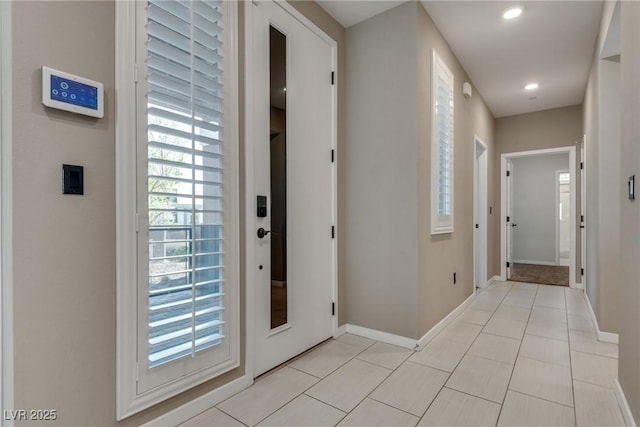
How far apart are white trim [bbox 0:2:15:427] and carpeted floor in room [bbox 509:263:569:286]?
6.04 metres

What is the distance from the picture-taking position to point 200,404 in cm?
172

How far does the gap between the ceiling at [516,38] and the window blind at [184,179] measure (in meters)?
1.38

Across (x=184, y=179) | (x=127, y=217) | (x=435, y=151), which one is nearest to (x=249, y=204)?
(x=184, y=179)

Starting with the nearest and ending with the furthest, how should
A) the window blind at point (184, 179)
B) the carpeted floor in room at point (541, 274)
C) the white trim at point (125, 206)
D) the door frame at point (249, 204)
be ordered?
1. the white trim at point (125, 206)
2. the window blind at point (184, 179)
3. the door frame at point (249, 204)
4. the carpeted floor in room at point (541, 274)

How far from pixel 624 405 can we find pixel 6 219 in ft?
9.64

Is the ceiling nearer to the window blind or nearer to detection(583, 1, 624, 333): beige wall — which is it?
detection(583, 1, 624, 333): beige wall

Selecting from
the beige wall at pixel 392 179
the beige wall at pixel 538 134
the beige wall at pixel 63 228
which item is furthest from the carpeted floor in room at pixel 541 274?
the beige wall at pixel 63 228

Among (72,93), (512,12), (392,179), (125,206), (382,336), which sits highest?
(512,12)

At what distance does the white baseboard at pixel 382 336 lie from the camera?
2537 mm

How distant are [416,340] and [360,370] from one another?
0.59m

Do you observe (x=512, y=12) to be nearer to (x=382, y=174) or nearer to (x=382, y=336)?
(x=382, y=174)

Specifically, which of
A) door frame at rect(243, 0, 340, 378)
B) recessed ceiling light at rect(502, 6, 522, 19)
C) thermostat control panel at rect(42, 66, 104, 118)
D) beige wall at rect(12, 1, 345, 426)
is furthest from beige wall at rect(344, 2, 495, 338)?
thermostat control panel at rect(42, 66, 104, 118)

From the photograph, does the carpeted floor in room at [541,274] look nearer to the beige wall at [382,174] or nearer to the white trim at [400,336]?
the white trim at [400,336]

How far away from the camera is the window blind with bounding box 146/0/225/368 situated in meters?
1.53
